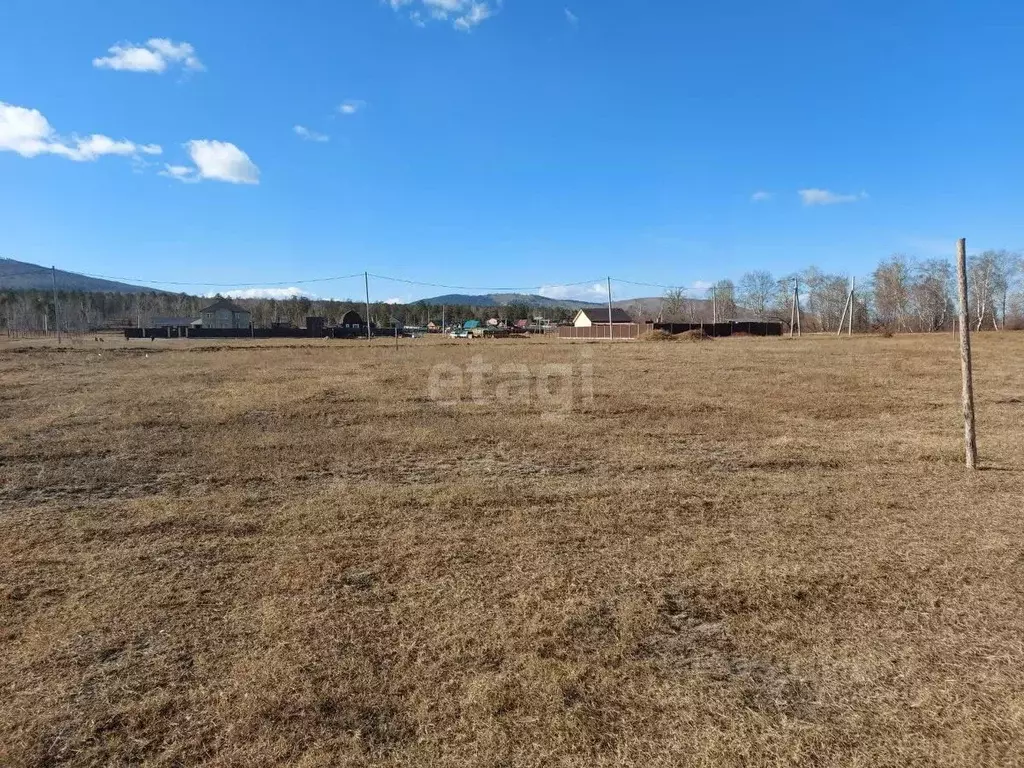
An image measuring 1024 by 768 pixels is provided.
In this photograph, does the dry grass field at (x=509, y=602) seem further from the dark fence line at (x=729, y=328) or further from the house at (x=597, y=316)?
the house at (x=597, y=316)

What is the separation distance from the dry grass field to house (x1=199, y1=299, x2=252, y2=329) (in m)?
90.8

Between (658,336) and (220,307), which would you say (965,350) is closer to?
(658,336)

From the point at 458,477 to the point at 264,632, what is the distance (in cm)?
390

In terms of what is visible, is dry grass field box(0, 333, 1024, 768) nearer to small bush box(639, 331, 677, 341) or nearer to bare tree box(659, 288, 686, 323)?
small bush box(639, 331, 677, 341)

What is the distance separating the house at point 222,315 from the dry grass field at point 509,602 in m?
90.8

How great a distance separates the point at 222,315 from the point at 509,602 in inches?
3929

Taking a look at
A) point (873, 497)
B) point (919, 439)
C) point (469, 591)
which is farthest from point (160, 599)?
point (919, 439)

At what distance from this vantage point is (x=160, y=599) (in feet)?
12.3

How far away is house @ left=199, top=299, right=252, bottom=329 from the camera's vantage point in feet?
297

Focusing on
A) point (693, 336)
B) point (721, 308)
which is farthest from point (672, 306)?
point (693, 336)

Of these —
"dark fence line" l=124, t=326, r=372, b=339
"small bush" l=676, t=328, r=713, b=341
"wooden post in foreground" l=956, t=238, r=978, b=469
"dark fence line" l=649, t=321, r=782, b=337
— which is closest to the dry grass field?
"wooden post in foreground" l=956, t=238, r=978, b=469

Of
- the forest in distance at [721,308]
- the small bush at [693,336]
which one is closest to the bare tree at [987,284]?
the forest in distance at [721,308]

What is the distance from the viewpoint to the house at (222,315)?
90475 mm

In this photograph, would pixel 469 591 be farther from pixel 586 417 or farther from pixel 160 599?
pixel 586 417
